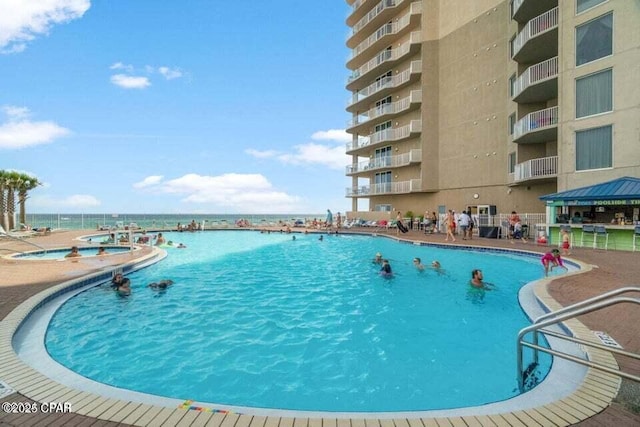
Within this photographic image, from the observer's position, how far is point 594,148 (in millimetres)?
13461

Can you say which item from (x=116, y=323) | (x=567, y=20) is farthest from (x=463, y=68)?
(x=116, y=323)

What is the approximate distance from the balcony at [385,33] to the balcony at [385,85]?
3.29 meters

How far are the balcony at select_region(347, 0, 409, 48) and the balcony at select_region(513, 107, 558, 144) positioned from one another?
56.6ft

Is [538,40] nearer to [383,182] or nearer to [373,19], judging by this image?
[383,182]

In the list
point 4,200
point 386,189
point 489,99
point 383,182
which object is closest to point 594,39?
point 489,99

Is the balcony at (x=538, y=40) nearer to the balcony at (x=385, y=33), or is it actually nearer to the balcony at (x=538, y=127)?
the balcony at (x=538, y=127)

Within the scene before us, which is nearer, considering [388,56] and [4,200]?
[4,200]

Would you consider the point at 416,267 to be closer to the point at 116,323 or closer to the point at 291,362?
the point at 291,362

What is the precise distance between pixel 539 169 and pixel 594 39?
19.7 ft

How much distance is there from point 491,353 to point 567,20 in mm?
16496

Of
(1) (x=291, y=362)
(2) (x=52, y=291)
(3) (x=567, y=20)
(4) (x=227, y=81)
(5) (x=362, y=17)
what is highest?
(5) (x=362, y=17)

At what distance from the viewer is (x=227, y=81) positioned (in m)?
24.6

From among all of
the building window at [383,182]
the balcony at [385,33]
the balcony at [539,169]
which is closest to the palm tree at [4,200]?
the building window at [383,182]

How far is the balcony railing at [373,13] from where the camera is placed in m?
28.6
